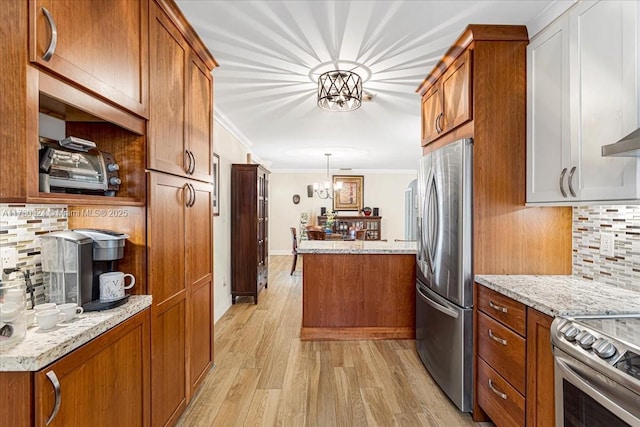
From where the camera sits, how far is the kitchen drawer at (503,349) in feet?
5.48

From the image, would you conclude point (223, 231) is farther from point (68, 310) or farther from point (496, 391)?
A: point (496, 391)

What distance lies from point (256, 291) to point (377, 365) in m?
2.22

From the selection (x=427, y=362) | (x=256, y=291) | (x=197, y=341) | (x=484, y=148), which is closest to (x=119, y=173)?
(x=197, y=341)

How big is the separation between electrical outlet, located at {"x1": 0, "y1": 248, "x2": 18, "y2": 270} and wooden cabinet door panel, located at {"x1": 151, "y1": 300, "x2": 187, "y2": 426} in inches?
23.9

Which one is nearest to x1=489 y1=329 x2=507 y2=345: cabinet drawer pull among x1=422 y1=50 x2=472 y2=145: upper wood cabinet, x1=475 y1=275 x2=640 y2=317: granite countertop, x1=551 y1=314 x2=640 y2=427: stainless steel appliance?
x1=475 y1=275 x2=640 y2=317: granite countertop

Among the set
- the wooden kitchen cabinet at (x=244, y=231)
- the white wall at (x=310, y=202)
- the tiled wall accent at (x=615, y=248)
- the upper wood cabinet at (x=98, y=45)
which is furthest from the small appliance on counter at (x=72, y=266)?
the white wall at (x=310, y=202)

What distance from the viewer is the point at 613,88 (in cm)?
152

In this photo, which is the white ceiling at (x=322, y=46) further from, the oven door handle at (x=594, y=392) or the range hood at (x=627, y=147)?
the oven door handle at (x=594, y=392)

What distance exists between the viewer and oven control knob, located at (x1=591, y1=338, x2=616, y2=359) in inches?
44.3

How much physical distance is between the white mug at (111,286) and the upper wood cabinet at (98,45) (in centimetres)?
77

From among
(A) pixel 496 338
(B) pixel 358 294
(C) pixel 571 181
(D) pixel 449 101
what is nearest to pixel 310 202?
(B) pixel 358 294

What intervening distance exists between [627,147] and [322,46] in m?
1.85

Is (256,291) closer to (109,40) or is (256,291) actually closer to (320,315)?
(320,315)

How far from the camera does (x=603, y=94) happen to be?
157cm
